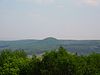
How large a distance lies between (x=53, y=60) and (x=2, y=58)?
65.3 feet

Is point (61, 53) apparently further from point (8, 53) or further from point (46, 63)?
point (8, 53)

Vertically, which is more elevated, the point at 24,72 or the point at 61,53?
the point at 61,53

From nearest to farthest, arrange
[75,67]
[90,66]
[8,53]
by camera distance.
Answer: [75,67]
[90,66]
[8,53]

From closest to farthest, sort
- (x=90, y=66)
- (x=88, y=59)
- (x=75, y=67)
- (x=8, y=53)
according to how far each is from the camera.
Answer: (x=75, y=67) → (x=90, y=66) → (x=88, y=59) → (x=8, y=53)

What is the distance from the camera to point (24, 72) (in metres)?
65.6

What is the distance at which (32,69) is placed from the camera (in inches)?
2511

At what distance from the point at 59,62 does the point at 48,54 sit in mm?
3851

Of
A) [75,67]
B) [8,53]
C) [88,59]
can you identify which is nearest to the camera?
[75,67]

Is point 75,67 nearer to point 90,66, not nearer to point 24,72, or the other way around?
point 90,66

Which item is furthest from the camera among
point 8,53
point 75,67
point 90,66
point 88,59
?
point 8,53

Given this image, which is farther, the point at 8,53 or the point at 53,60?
the point at 8,53

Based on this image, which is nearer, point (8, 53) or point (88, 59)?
point (88, 59)

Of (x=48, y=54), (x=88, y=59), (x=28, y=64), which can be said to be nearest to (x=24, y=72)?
(x=28, y=64)

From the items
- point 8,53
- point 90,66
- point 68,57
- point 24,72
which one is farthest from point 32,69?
point 8,53
